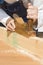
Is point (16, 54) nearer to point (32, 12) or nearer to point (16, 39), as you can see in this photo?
point (16, 39)

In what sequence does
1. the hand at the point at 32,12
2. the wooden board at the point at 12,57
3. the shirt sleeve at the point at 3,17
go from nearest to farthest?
the wooden board at the point at 12,57
the hand at the point at 32,12
the shirt sleeve at the point at 3,17

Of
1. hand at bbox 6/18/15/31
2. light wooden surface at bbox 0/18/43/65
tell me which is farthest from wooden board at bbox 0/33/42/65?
hand at bbox 6/18/15/31

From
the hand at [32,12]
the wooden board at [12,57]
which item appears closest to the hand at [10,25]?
the hand at [32,12]

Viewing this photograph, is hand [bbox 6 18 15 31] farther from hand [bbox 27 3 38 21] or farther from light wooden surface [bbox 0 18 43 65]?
hand [bbox 27 3 38 21]

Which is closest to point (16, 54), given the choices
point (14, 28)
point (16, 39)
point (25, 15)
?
point (16, 39)

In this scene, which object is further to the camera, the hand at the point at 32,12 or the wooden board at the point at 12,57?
the hand at the point at 32,12

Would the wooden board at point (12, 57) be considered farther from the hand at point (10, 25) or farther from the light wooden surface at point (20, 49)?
the hand at point (10, 25)

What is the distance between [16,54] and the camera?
1.10 metres

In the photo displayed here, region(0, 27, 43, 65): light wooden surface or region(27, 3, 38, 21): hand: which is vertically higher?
region(27, 3, 38, 21): hand

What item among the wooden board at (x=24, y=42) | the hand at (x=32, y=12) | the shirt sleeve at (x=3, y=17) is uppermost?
the hand at (x=32, y=12)

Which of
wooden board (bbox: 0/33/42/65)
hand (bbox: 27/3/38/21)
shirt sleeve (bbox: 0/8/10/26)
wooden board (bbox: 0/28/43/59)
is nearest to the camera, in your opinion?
wooden board (bbox: 0/33/42/65)

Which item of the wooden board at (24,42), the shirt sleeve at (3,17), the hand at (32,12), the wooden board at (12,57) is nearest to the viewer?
the wooden board at (12,57)

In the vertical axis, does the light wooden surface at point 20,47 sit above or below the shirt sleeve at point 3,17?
below

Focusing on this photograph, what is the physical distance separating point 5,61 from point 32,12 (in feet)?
1.74
